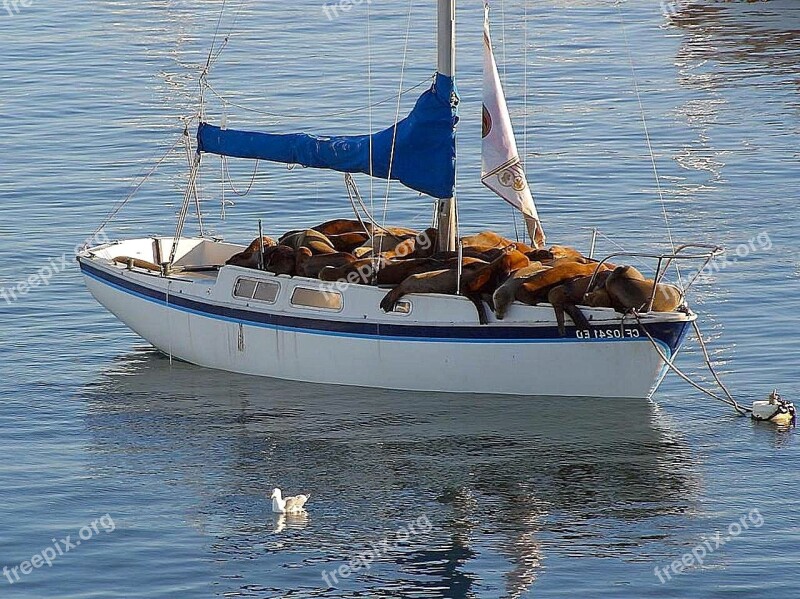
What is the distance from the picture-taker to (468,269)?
102ft

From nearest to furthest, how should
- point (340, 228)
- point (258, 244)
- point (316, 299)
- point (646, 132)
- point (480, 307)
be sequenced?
point (480, 307) → point (316, 299) → point (258, 244) → point (340, 228) → point (646, 132)

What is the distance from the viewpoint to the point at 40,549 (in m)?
25.6

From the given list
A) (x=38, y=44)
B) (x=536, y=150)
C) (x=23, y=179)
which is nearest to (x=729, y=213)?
(x=536, y=150)

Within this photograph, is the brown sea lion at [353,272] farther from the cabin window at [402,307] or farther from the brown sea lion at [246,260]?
the brown sea lion at [246,260]

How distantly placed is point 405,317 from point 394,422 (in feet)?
6.45

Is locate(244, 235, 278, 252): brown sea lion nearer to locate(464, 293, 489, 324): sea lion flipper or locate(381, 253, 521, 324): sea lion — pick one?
locate(381, 253, 521, 324): sea lion

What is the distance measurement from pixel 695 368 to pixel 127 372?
38.0 feet

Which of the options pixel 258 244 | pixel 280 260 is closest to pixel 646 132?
pixel 258 244

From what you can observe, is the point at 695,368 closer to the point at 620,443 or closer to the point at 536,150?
the point at 620,443

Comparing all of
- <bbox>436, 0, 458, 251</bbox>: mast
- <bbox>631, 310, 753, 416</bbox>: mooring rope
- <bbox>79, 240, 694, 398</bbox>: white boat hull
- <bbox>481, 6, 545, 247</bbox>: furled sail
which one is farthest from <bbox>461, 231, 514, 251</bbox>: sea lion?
<bbox>631, 310, 753, 416</bbox>: mooring rope

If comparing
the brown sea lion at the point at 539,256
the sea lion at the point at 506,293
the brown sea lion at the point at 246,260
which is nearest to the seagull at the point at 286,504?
the sea lion at the point at 506,293

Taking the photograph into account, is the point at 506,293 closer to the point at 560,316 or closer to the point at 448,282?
the point at 560,316

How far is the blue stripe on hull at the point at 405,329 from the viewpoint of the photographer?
98.7ft

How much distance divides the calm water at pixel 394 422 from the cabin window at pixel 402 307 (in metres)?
1.75
